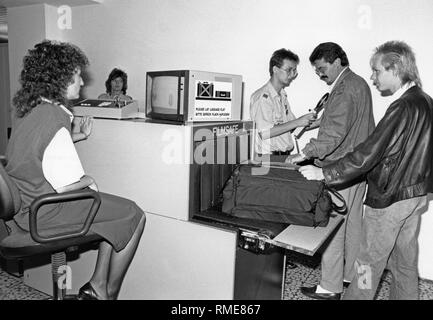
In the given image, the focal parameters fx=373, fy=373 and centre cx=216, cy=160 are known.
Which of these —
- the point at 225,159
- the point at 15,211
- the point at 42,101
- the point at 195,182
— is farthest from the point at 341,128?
the point at 15,211

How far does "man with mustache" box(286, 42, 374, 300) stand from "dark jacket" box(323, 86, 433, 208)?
18.5 inches

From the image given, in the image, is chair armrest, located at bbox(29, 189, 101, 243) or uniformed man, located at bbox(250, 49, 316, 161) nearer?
chair armrest, located at bbox(29, 189, 101, 243)

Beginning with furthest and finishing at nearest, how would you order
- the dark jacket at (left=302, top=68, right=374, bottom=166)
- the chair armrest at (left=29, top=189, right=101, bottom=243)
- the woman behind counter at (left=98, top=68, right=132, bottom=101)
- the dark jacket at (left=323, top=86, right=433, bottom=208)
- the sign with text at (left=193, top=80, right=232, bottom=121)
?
the woman behind counter at (left=98, top=68, right=132, bottom=101) → the dark jacket at (left=302, top=68, right=374, bottom=166) → the sign with text at (left=193, top=80, right=232, bottom=121) → the dark jacket at (left=323, top=86, right=433, bottom=208) → the chair armrest at (left=29, top=189, right=101, bottom=243)

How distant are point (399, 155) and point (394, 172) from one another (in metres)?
0.09

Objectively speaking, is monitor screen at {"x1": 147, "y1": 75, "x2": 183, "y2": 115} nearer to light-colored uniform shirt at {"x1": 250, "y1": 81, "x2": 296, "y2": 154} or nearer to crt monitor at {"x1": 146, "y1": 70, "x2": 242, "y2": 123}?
Result: crt monitor at {"x1": 146, "y1": 70, "x2": 242, "y2": 123}

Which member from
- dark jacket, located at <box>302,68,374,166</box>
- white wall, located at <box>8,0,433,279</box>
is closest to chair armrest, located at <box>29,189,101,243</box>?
dark jacket, located at <box>302,68,374,166</box>

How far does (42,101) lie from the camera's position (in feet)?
5.42

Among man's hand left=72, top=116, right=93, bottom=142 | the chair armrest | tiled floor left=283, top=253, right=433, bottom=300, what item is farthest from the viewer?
tiled floor left=283, top=253, right=433, bottom=300

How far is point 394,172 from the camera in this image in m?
1.82

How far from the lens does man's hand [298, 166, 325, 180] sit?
5.79 feet

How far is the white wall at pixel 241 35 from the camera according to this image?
2.79m

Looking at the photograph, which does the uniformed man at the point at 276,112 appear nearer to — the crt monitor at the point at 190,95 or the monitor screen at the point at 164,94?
the crt monitor at the point at 190,95

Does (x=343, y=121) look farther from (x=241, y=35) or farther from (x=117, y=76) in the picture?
(x=117, y=76)

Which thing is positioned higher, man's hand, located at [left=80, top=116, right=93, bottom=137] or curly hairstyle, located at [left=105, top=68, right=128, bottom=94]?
curly hairstyle, located at [left=105, top=68, right=128, bottom=94]
